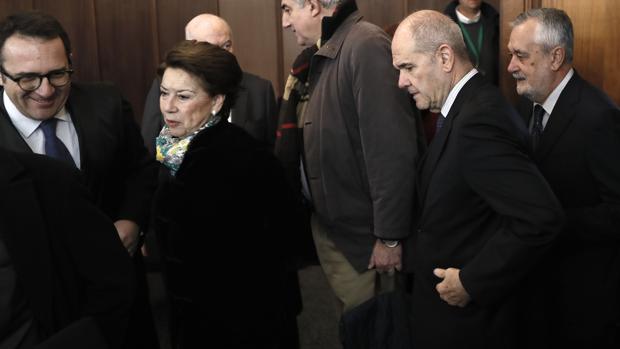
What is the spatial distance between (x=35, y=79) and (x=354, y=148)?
1.14m

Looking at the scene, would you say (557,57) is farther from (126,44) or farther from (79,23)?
(79,23)

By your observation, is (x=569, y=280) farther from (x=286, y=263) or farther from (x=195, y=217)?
(x=195, y=217)

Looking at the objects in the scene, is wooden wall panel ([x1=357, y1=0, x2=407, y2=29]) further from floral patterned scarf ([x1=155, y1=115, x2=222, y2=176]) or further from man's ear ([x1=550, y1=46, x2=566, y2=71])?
floral patterned scarf ([x1=155, y1=115, x2=222, y2=176])

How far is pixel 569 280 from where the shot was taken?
2518 millimetres

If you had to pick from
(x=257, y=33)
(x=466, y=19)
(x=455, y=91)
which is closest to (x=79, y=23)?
(x=257, y=33)

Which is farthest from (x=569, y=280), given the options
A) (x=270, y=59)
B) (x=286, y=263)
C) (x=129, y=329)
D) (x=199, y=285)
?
(x=270, y=59)

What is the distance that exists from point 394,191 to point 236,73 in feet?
2.25

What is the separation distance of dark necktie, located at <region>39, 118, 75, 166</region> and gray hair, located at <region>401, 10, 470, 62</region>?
1.12m

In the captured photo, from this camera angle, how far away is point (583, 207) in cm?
244

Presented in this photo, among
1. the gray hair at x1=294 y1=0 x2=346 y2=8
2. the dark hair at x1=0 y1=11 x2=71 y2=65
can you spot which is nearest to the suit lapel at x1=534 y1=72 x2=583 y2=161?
the gray hair at x1=294 y1=0 x2=346 y2=8

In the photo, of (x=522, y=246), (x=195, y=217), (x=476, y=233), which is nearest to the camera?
(x=522, y=246)

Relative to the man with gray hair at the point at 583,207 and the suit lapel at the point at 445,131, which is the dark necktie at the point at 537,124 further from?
the suit lapel at the point at 445,131

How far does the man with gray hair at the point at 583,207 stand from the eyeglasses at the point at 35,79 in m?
1.56

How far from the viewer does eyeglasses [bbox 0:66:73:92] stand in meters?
2.24
